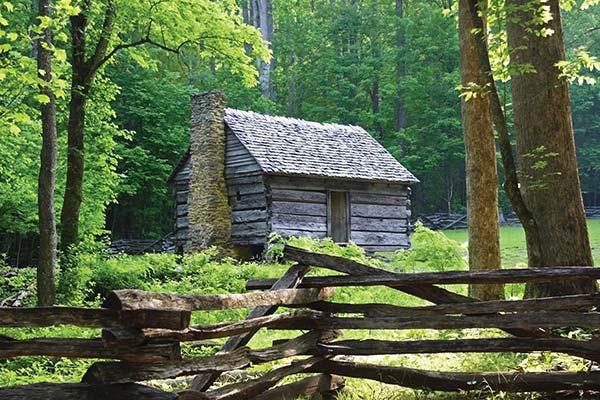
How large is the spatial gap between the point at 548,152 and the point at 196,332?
497 cm

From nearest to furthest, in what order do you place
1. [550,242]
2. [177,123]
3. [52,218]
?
[550,242] < [52,218] < [177,123]

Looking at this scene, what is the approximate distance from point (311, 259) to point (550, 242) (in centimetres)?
320

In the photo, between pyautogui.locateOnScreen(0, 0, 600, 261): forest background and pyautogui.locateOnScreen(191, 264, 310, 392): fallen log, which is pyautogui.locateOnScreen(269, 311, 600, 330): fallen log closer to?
pyautogui.locateOnScreen(191, 264, 310, 392): fallen log

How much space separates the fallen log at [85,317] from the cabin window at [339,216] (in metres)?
19.1

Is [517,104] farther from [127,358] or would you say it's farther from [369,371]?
[127,358]

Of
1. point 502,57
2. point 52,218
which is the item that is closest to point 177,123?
point 52,218

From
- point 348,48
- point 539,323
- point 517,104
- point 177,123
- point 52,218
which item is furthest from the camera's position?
point 348,48

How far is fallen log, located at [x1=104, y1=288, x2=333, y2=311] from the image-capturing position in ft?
12.0

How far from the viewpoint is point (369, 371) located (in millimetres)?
5590

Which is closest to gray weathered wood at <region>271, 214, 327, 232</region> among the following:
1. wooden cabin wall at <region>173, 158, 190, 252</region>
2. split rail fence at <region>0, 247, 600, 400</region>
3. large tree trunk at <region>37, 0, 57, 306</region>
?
wooden cabin wall at <region>173, 158, 190, 252</region>

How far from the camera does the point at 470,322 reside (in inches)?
211

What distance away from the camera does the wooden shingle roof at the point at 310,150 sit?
21500 millimetres

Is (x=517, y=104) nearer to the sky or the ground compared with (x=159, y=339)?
nearer to the sky

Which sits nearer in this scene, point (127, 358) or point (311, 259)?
point (127, 358)
